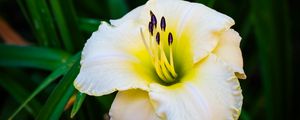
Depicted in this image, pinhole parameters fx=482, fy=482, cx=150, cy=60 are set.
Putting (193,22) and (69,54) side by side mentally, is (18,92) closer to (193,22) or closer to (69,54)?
(69,54)

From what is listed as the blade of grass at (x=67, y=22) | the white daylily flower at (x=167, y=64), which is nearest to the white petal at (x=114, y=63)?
the white daylily flower at (x=167, y=64)

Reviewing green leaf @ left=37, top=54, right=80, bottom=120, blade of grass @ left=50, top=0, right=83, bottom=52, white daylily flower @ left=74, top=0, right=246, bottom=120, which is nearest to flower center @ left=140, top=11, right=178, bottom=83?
white daylily flower @ left=74, top=0, right=246, bottom=120

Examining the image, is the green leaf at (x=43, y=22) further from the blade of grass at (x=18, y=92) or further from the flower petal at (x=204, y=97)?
the flower petal at (x=204, y=97)

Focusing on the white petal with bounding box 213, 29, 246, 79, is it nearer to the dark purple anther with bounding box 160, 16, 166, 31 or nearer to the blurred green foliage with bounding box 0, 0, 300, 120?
the dark purple anther with bounding box 160, 16, 166, 31

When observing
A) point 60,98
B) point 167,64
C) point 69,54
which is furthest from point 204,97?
point 69,54

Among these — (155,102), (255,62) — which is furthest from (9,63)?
(255,62)
